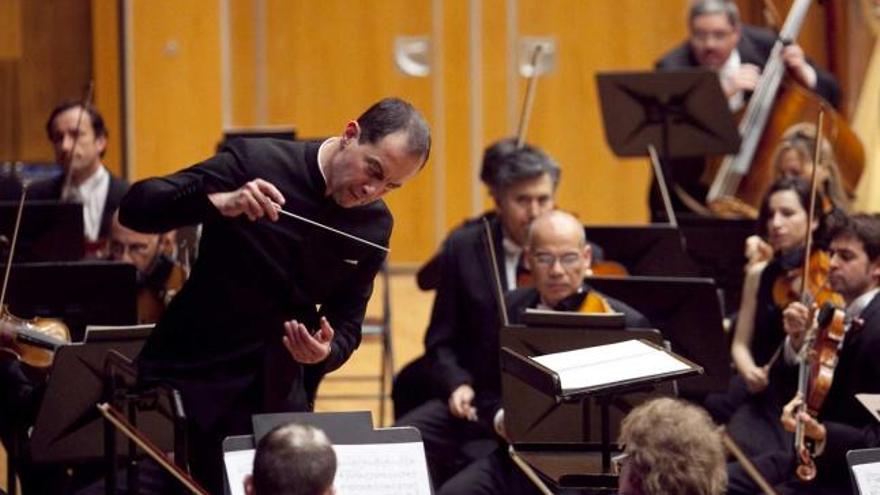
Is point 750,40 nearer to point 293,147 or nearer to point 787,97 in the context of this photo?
point 787,97

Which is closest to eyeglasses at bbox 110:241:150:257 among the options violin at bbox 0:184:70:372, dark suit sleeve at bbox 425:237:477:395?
violin at bbox 0:184:70:372

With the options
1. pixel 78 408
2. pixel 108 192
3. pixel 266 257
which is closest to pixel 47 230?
pixel 108 192

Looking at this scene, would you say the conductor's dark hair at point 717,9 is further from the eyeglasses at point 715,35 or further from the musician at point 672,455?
the musician at point 672,455

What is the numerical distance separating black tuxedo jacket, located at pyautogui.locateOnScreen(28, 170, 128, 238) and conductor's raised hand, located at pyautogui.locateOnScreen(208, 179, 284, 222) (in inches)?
109

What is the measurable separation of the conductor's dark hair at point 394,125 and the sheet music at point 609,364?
61 cm

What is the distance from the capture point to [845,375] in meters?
4.39

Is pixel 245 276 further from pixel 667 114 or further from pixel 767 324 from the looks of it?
pixel 667 114

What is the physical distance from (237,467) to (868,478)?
128cm

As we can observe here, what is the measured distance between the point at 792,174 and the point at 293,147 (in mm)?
3072

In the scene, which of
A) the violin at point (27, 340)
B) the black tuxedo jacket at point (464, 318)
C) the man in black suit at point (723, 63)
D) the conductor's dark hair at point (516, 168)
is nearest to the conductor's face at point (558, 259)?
the black tuxedo jacket at point (464, 318)

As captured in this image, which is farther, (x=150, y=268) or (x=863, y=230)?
(x=150, y=268)

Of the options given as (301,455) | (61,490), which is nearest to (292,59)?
(61,490)

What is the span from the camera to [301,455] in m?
2.60

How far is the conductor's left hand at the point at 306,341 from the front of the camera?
3.23m
